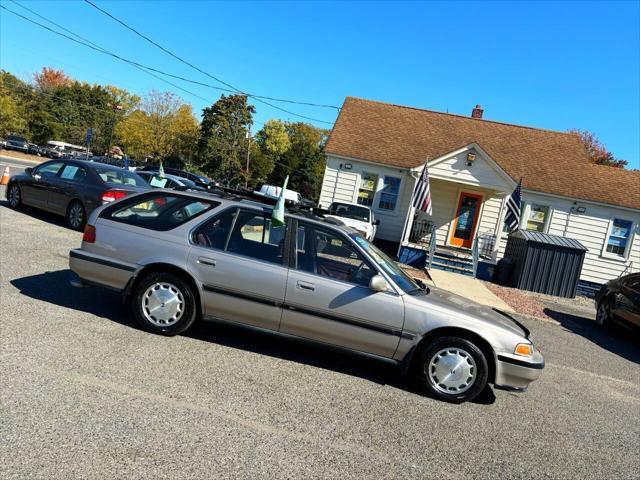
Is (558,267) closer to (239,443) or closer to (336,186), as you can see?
(336,186)

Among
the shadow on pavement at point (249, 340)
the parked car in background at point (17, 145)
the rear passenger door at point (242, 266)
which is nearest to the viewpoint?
the rear passenger door at point (242, 266)

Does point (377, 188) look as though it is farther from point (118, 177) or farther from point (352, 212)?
point (118, 177)

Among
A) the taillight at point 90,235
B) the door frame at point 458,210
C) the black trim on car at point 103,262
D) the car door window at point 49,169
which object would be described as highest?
the door frame at point 458,210

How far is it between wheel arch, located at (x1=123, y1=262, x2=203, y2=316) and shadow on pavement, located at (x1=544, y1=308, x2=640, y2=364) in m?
7.64

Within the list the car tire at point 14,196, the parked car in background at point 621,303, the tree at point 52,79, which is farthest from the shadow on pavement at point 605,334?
the tree at point 52,79

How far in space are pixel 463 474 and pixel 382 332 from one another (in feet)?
4.94

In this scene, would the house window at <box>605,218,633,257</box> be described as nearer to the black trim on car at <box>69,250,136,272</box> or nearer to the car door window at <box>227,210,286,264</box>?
the car door window at <box>227,210,286,264</box>

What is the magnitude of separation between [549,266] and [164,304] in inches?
512

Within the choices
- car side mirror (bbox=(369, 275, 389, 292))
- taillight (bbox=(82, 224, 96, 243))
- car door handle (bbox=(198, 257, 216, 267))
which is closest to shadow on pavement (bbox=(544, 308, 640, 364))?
car side mirror (bbox=(369, 275, 389, 292))

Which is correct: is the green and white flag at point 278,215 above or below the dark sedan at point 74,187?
above

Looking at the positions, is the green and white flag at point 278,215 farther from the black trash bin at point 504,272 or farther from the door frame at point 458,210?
the door frame at point 458,210

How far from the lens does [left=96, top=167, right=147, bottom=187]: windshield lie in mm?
10547

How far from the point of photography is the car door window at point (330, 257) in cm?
488

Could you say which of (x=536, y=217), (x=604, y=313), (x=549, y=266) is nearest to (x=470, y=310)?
(x=604, y=313)
